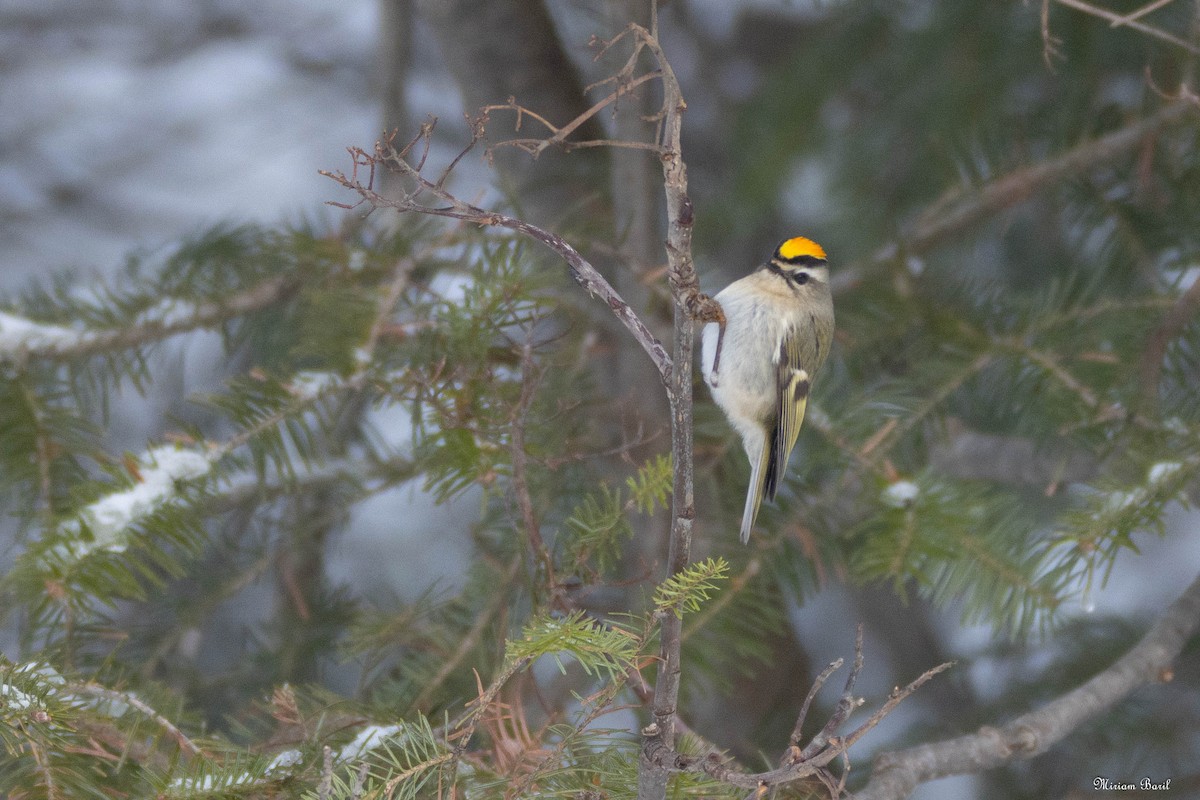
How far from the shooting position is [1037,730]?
121cm

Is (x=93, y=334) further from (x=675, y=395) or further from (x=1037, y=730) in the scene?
(x=1037, y=730)

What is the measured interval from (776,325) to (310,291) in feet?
2.27

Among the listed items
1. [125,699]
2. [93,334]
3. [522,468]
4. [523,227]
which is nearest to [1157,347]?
[522,468]

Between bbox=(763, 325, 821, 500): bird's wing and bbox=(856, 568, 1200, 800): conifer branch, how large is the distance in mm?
413

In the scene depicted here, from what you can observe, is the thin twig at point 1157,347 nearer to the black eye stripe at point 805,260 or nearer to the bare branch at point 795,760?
the black eye stripe at point 805,260

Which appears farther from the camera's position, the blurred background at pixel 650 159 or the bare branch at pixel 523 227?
the blurred background at pixel 650 159

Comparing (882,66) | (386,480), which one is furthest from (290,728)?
(882,66)

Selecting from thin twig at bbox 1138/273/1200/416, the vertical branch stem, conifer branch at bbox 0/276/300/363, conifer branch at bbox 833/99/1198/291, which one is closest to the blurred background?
conifer branch at bbox 833/99/1198/291

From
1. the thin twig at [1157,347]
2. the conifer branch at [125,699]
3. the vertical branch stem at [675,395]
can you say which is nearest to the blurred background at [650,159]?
the thin twig at [1157,347]

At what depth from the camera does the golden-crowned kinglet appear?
151cm

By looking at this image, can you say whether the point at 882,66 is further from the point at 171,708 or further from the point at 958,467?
the point at 171,708

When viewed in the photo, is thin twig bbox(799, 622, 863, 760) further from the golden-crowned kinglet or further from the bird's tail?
the golden-crowned kinglet

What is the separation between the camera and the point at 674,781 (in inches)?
36.4

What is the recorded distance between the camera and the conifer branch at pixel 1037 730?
3.46ft
